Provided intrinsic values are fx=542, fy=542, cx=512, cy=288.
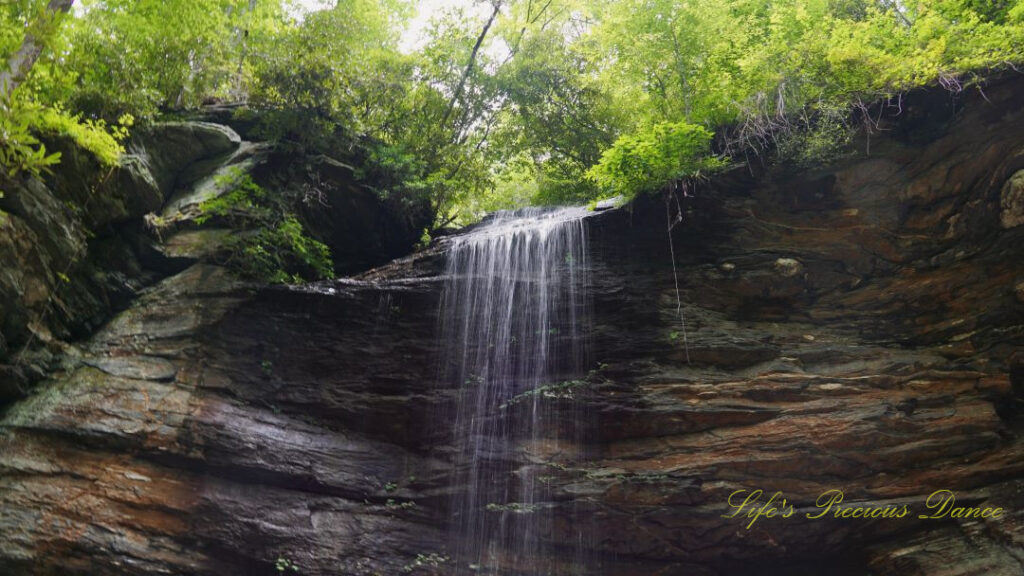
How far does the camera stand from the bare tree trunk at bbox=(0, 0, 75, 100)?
6891 millimetres

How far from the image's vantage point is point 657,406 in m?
8.01

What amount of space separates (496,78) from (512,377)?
9651 millimetres

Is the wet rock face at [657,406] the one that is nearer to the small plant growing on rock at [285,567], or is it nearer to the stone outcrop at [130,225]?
the small plant growing on rock at [285,567]

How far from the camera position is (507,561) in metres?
7.38

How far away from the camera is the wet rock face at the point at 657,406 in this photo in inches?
264

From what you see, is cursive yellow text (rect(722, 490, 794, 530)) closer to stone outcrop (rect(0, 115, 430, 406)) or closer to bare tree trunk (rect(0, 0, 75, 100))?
stone outcrop (rect(0, 115, 430, 406))

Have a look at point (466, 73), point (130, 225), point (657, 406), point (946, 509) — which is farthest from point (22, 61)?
point (946, 509)

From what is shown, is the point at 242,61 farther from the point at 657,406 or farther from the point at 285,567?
the point at 657,406

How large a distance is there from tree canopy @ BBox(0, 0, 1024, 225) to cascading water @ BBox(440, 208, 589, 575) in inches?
77.2

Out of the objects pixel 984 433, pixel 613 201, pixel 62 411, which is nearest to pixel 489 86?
pixel 613 201

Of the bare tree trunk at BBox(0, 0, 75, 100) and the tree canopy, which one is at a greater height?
the tree canopy

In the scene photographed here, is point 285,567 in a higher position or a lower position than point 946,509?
lower

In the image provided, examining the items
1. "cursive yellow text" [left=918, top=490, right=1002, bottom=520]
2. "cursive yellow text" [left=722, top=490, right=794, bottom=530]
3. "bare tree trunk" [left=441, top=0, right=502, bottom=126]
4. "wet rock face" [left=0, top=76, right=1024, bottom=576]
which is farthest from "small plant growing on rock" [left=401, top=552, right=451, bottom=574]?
"bare tree trunk" [left=441, top=0, right=502, bottom=126]

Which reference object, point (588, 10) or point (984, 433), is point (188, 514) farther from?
point (588, 10)
